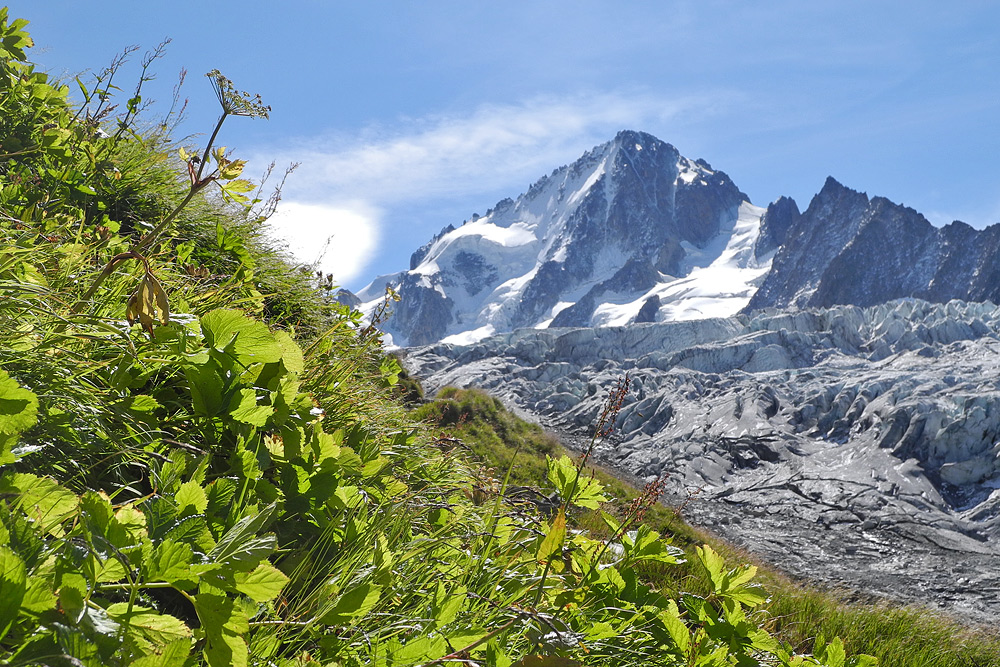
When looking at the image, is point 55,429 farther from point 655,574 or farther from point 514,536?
point 655,574

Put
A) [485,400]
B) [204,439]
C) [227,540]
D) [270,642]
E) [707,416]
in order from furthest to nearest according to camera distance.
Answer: [707,416], [485,400], [204,439], [270,642], [227,540]

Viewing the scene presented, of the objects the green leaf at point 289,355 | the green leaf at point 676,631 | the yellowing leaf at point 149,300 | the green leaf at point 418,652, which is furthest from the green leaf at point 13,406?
the green leaf at point 676,631

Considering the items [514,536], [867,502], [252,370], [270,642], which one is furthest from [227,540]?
[867,502]

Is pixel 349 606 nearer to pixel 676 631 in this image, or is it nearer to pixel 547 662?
pixel 547 662

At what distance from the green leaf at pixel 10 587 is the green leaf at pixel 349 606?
2.17 feet

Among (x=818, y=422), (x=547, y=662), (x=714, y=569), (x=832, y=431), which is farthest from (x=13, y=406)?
(x=818, y=422)

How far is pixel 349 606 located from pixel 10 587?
0.72 meters

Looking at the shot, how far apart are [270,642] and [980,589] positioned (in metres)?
26.4

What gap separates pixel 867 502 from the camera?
2675 centimetres

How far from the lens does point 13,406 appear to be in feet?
3.56

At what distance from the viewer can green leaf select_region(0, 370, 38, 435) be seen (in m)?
1.07

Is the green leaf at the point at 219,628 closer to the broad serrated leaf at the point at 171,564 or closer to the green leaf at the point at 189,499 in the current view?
the broad serrated leaf at the point at 171,564

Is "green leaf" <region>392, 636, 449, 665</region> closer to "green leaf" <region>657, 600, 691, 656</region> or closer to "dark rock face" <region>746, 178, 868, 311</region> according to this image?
"green leaf" <region>657, 600, 691, 656</region>

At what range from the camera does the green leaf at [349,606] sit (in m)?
1.33
